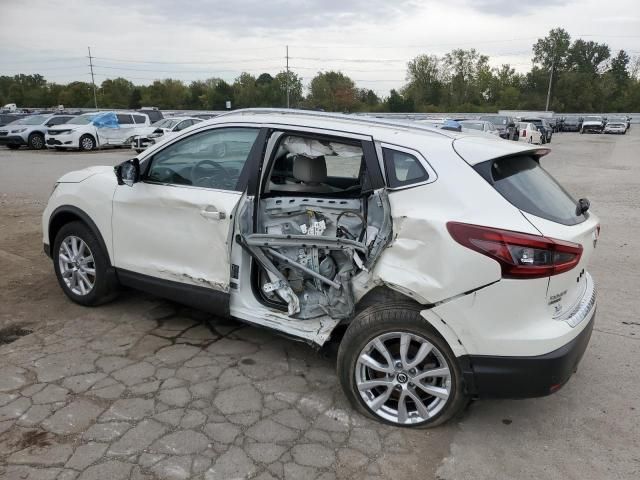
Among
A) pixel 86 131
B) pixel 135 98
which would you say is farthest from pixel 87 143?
pixel 135 98

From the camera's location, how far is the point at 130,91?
92375 mm

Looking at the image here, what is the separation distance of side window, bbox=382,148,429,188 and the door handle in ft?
3.88

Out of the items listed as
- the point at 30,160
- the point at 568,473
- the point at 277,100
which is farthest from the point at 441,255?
the point at 277,100

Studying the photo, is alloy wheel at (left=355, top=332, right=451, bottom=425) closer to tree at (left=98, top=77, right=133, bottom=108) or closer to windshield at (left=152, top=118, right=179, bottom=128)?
windshield at (left=152, top=118, right=179, bottom=128)

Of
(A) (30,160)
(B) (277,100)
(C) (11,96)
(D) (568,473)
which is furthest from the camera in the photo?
(C) (11,96)

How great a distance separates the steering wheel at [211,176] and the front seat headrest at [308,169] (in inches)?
18.7

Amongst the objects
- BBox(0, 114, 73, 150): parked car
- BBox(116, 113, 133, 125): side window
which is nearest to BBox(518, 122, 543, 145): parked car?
BBox(116, 113, 133, 125): side window

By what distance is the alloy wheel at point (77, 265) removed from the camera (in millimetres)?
4609

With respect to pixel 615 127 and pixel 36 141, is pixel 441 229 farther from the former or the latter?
pixel 615 127

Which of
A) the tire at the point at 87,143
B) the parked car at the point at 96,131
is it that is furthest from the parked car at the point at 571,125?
the tire at the point at 87,143

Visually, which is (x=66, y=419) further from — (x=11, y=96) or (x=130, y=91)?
(x=11, y=96)

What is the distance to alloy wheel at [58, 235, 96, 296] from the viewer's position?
4.61 m

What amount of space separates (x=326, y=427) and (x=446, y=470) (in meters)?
0.72

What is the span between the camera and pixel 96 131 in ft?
76.0
